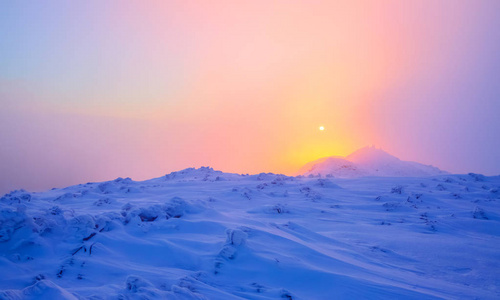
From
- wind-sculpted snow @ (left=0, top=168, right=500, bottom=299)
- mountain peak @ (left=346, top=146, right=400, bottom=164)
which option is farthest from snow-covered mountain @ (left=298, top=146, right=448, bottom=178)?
wind-sculpted snow @ (left=0, top=168, right=500, bottom=299)

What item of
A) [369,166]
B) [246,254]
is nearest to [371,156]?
[369,166]

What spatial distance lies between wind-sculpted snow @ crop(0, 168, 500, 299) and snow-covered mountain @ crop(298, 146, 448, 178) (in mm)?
12410

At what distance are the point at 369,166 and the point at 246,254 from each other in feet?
66.9

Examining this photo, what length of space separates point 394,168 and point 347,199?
16.1m

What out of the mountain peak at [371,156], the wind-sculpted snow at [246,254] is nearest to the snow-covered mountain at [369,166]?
the mountain peak at [371,156]

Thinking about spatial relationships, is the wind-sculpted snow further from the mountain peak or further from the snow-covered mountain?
the mountain peak

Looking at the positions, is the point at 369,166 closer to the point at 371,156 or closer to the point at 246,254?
the point at 371,156

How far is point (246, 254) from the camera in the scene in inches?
146

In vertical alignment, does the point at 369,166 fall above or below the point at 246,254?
above

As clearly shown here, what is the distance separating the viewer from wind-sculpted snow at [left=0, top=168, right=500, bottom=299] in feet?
9.86

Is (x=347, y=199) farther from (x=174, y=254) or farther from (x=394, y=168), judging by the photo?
(x=394, y=168)

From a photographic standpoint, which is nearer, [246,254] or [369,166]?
[246,254]

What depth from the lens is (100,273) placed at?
3.30 m

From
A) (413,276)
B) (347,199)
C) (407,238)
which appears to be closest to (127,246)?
(413,276)
